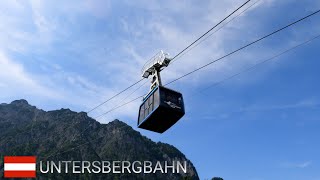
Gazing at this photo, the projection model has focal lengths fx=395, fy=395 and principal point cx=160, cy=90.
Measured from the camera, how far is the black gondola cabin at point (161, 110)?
2567 cm

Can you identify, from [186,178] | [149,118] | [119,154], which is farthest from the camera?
[119,154]

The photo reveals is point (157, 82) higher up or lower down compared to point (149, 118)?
higher up

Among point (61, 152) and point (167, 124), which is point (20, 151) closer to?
A: point (61, 152)

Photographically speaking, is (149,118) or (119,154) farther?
(119,154)

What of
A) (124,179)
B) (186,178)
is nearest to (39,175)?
(124,179)

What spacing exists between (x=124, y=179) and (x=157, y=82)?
156837 millimetres

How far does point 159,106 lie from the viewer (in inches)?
998

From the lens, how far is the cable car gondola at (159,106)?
1013 inches

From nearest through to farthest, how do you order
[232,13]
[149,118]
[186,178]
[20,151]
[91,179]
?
[232,13]
[149,118]
[186,178]
[91,179]
[20,151]

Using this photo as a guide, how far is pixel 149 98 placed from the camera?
27672mm

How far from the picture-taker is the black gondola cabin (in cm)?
2567

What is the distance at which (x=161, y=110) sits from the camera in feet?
83.8

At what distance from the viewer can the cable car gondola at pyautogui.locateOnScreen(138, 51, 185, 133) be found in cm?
2573

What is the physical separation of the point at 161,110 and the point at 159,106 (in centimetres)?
36
